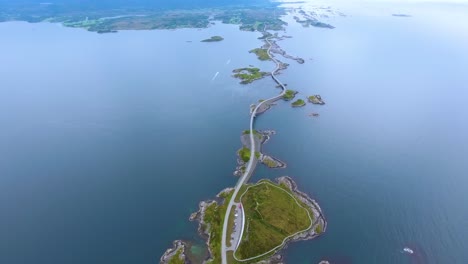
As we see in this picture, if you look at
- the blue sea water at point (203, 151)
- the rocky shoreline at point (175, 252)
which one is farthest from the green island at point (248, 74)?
the rocky shoreline at point (175, 252)

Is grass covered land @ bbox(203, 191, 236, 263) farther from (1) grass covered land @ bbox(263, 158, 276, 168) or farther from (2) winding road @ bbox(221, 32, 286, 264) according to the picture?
(1) grass covered land @ bbox(263, 158, 276, 168)

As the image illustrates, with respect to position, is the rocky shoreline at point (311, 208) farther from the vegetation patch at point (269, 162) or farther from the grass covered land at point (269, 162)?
the grass covered land at point (269, 162)

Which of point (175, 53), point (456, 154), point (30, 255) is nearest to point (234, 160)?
point (30, 255)

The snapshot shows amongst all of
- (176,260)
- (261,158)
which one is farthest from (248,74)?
(176,260)

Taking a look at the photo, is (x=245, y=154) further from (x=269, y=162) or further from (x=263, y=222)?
(x=263, y=222)

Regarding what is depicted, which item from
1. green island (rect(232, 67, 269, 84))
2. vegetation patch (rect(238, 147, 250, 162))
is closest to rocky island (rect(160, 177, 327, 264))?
vegetation patch (rect(238, 147, 250, 162))

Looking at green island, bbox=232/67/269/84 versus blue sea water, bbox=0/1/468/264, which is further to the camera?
green island, bbox=232/67/269/84
